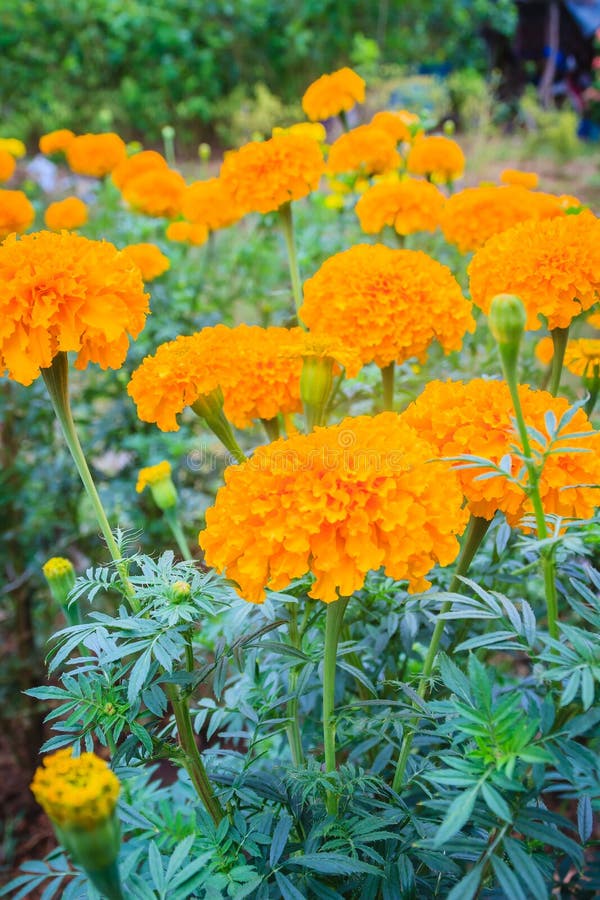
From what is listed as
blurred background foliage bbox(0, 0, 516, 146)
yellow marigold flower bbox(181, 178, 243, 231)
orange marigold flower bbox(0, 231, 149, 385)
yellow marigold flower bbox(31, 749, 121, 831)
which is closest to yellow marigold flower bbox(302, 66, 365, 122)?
yellow marigold flower bbox(181, 178, 243, 231)

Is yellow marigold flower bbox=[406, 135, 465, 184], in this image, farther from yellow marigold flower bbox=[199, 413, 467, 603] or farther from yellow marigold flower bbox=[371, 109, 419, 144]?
yellow marigold flower bbox=[199, 413, 467, 603]

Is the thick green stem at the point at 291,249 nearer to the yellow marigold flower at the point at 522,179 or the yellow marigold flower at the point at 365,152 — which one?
the yellow marigold flower at the point at 365,152

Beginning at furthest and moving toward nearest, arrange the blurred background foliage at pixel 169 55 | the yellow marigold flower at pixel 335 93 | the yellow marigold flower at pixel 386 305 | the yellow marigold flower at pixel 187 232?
the blurred background foliage at pixel 169 55 → the yellow marigold flower at pixel 187 232 → the yellow marigold flower at pixel 335 93 → the yellow marigold flower at pixel 386 305

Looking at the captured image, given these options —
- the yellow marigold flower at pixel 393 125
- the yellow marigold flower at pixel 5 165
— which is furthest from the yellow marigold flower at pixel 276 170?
the yellow marigold flower at pixel 5 165

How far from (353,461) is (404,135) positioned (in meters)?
1.38

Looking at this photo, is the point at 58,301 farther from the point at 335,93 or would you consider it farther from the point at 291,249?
the point at 335,93

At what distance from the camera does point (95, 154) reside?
251 cm

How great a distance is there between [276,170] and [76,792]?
1.28m

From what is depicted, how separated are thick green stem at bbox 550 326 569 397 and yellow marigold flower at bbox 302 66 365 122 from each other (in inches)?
43.6

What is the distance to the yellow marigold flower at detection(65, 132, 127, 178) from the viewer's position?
2.50 meters

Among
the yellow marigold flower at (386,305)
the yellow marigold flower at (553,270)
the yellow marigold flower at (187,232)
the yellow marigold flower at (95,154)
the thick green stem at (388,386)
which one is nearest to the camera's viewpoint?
the yellow marigold flower at (553,270)

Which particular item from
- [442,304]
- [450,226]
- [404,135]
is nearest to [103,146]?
[404,135]

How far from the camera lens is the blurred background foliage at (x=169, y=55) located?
6.55m

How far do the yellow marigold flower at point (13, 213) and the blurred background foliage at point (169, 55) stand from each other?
475 cm
